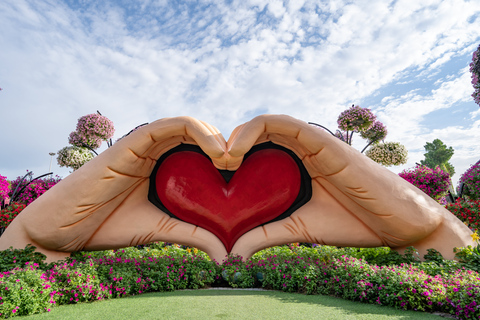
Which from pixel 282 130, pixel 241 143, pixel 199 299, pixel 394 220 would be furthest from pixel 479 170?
pixel 199 299

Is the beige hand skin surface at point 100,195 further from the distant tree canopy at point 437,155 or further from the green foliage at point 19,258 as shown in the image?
the distant tree canopy at point 437,155

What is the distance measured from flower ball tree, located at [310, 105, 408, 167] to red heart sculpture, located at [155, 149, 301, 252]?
7310 mm

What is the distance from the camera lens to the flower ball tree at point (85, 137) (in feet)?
34.6

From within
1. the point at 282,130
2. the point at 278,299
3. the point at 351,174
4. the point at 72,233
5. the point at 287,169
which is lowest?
the point at 278,299

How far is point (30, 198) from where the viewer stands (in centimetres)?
968

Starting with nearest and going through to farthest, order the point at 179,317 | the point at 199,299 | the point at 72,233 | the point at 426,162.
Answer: the point at 179,317, the point at 199,299, the point at 72,233, the point at 426,162

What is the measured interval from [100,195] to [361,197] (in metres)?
4.83

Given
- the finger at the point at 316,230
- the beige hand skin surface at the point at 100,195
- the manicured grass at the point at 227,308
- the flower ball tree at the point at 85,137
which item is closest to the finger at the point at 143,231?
the beige hand skin surface at the point at 100,195

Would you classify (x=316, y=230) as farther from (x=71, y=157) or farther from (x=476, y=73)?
(x=71, y=157)

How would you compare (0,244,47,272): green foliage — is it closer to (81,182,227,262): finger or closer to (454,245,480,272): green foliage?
(81,182,227,262): finger

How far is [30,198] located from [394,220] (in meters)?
11.0

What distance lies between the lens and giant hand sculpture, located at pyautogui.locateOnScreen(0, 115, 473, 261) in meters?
5.07

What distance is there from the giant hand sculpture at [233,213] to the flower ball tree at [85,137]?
5.88m

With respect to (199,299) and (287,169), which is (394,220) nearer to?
(287,169)
